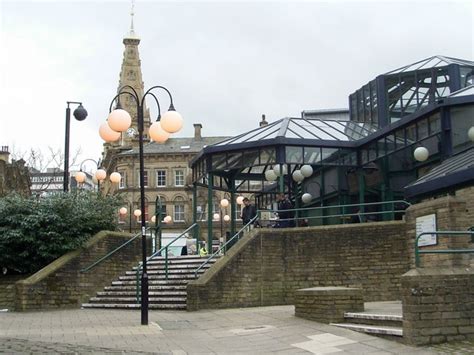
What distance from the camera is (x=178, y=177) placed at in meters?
85.2

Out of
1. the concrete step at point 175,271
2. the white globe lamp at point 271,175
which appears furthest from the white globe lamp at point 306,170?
the concrete step at point 175,271

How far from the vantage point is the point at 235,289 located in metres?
18.4

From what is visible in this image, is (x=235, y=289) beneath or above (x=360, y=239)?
beneath

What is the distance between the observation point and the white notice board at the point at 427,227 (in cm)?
1552

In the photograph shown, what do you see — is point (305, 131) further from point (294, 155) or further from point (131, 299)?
point (131, 299)

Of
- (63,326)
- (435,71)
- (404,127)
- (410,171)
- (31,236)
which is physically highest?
(435,71)

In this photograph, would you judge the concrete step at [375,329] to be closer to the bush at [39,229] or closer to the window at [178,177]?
the bush at [39,229]

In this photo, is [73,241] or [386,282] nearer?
[386,282]

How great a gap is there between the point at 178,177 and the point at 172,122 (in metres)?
71.2

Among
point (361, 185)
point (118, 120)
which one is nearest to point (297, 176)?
point (361, 185)

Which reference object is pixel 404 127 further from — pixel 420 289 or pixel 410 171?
pixel 420 289

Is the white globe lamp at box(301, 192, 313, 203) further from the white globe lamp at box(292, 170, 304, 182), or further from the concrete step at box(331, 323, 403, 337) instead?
the concrete step at box(331, 323, 403, 337)

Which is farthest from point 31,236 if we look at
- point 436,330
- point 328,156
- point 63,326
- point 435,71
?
point 435,71

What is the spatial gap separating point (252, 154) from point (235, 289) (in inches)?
296
